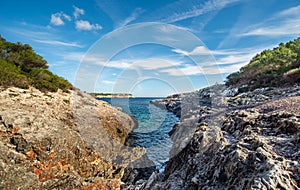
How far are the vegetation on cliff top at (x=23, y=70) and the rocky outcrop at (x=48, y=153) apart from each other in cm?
267

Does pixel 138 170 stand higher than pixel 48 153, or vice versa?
pixel 48 153

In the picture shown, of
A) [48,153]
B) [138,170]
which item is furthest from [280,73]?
[48,153]

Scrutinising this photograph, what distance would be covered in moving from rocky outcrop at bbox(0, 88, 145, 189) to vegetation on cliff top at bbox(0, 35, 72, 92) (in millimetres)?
2668

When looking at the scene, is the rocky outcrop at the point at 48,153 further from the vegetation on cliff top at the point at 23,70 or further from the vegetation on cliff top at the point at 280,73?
the vegetation on cliff top at the point at 280,73

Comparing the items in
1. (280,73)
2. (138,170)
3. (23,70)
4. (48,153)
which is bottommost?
(138,170)

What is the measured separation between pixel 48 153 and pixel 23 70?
1898 centimetres

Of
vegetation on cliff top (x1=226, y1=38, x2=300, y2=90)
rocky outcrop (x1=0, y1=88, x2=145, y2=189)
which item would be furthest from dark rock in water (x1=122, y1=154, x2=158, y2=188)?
vegetation on cliff top (x1=226, y1=38, x2=300, y2=90)

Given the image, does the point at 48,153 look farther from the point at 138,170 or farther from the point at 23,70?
the point at 23,70

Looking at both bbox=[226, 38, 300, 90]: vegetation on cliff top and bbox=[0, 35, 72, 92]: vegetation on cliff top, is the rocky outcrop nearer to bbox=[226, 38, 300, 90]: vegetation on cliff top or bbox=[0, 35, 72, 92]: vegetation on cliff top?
bbox=[0, 35, 72, 92]: vegetation on cliff top

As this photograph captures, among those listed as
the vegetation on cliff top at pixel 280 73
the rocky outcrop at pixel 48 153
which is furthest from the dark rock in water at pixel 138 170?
the vegetation on cliff top at pixel 280 73

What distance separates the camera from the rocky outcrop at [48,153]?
8.37 meters

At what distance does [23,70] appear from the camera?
2398cm

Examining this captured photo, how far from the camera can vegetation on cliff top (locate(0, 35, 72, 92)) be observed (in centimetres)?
1819

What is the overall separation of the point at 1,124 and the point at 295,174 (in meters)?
13.2
